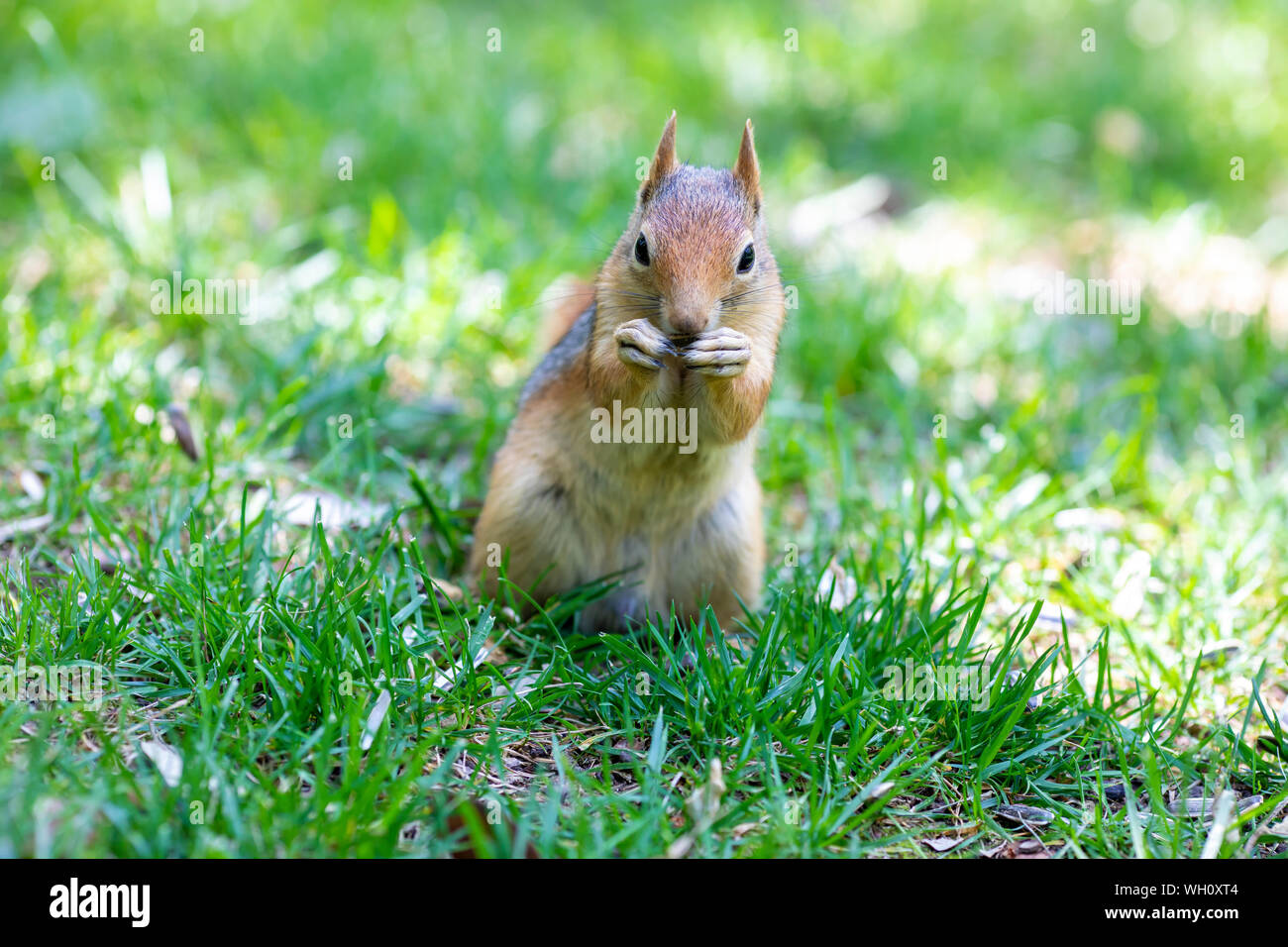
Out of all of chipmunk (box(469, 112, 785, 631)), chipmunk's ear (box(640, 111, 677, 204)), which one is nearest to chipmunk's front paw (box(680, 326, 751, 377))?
chipmunk (box(469, 112, 785, 631))

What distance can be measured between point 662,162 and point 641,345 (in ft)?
1.81

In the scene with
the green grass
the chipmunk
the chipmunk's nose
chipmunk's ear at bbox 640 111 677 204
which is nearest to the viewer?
the green grass

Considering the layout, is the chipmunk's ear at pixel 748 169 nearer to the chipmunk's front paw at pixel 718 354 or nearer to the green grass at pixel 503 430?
the green grass at pixel 503 430

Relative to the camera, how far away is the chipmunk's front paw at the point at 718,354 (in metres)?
2.44

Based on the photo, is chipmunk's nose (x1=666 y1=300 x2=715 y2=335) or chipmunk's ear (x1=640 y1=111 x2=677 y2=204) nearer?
chipmunk's nose (x1=666 y1=300 x2=715 y2=335)

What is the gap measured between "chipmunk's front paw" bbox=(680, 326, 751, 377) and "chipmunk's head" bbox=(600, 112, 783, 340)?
0.03 metres

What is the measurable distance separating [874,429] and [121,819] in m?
2.70

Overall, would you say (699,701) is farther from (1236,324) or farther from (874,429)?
(1236,324)

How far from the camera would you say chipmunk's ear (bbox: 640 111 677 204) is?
2.73m

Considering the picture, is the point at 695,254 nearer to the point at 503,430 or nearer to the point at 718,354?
the point at 718,354

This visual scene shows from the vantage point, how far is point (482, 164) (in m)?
4.74

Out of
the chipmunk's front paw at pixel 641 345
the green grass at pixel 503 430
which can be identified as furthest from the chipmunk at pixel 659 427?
the green grass at pixel 503 430

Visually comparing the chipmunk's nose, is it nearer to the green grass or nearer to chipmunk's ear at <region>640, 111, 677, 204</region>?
chipmunk's ear at <region>640, 111, 677, 204</region>

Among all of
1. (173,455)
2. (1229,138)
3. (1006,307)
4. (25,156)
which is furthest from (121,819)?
(1229,138)
